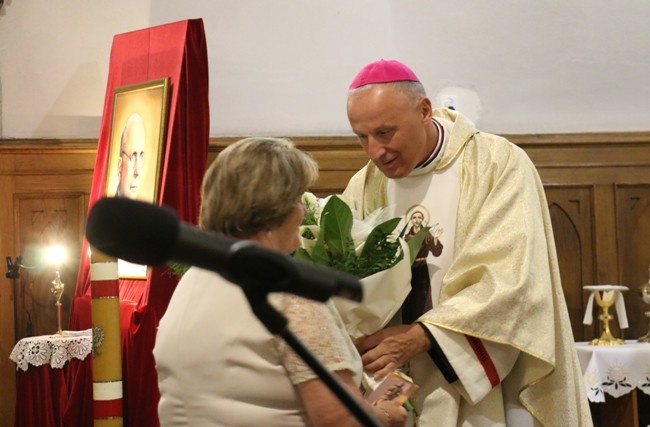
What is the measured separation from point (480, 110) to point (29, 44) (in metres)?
3.27

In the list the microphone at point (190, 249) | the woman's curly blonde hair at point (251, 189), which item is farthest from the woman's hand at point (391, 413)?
the microphone at point (190, 249)

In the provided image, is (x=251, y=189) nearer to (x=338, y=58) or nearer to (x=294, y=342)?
(x=294, y=342)

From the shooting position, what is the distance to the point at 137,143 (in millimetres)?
6352

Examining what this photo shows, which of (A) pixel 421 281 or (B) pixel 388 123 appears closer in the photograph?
(B) pixel 388 123

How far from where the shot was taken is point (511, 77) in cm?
731

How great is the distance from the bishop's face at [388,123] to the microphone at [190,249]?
2.10 metres

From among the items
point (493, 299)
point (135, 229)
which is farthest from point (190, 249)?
point (493, 299)

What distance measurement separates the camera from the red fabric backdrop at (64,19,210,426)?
5777mm

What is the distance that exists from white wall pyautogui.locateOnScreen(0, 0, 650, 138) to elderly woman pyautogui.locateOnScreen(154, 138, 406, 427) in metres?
5.10

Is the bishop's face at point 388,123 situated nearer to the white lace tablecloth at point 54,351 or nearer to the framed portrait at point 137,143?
the framed portrait at point 137,143

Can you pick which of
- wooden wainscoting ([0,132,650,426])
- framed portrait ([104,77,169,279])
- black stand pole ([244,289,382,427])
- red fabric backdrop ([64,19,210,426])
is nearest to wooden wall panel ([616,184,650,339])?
wooden wainscoting ([0,132,650,426])

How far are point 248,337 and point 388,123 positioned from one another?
1.48m

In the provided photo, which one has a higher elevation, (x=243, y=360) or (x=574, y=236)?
(x=574, y=236)

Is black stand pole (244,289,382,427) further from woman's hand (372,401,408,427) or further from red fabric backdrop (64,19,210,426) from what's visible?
red fabric backdrop (64,19,210,426)
